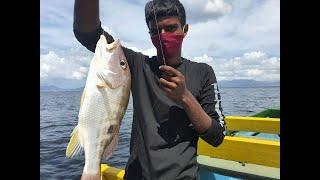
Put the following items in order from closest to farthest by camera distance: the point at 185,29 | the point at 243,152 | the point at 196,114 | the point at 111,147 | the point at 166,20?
the point at 111,147
the point at 196,114
the point at 166,20
the point at 185,29
the point at 243,152

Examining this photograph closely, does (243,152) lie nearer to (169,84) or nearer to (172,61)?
(172,61)

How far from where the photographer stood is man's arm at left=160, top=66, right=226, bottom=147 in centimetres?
234

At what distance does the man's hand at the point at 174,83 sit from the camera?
2.31 m

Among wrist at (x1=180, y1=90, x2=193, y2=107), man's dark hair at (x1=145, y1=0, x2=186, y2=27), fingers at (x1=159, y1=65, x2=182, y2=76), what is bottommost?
wrist at (x1=180, y1=90, x2=193, y2=107)

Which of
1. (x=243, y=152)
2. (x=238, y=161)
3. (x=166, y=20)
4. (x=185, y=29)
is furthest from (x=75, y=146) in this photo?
(x=238, y=161)

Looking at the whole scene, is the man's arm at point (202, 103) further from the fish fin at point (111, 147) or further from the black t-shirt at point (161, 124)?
the fish fin at point (111, 147)

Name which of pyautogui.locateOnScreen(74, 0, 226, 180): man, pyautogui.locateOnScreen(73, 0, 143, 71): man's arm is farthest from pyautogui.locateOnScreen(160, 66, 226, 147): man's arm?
pyautogui.locateOnScreen(73, 0, 143, 71): man's arm

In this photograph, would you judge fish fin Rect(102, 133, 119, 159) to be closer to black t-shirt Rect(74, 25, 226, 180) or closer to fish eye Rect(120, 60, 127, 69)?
black t-shirt Rect(74, 25, 226, 180)

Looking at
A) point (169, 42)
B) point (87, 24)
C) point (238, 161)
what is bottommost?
point (238, 161)

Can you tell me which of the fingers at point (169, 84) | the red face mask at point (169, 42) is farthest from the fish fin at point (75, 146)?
the red face mask at point (169, 42)

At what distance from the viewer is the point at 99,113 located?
230 centimetres

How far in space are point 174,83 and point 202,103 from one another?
595 mm
